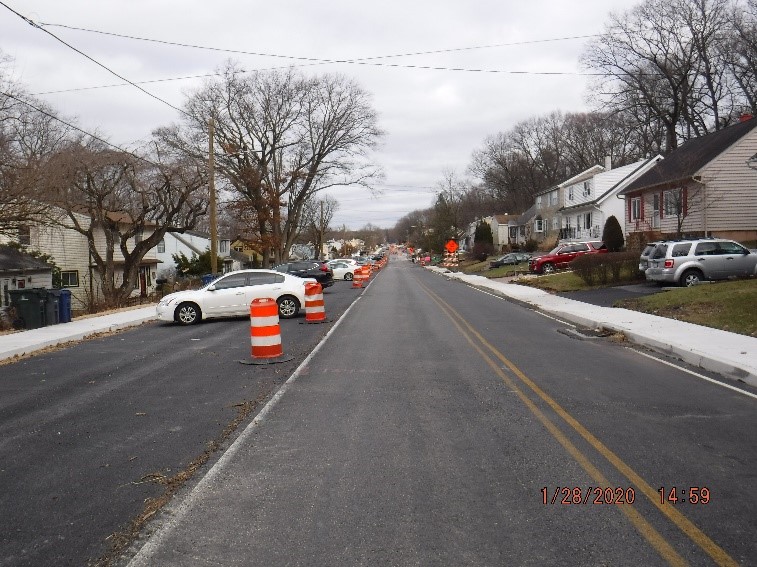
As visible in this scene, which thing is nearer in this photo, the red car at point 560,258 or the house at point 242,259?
the red car at point 560,258

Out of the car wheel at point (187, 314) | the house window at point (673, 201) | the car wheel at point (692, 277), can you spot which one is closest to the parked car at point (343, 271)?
the house window at point (673, 201)

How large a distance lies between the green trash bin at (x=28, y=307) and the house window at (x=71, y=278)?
97.4ft

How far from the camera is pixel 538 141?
94.8m

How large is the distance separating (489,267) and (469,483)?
55.6 metres

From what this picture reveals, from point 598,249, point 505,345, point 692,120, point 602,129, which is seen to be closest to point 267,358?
point 505,345

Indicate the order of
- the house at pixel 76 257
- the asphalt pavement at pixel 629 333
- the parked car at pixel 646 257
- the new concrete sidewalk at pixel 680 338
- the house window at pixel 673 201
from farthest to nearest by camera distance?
the house at pixel 76 257
the house window at pixel 673 201
the parked car at pixel 646 257
the asphalt pavement at pixel 629 333
the new concrete sidewalk at pixel 680 338

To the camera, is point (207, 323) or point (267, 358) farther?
point (207, 323)

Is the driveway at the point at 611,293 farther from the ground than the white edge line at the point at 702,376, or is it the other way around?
the driveway at the point at 611,293

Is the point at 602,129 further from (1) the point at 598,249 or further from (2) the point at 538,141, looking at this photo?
(1) the point at 598,249

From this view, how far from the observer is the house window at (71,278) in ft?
153

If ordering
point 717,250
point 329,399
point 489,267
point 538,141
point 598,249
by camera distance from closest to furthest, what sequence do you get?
1. point 329,399
2. point 717,250
3. point 598,249
4. point 489,267
5. point 538,141

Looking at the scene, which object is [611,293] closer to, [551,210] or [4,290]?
[4,290]
